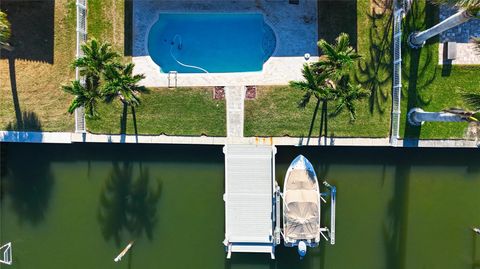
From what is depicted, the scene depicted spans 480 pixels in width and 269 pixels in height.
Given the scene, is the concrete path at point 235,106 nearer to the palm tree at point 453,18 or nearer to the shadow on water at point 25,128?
the palm tree at point 453,18

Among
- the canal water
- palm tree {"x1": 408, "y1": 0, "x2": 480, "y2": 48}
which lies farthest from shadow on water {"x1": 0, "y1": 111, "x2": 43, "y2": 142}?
palm tree {"x1": 408, "y1": 0, "x2": 480, "y2": 48}

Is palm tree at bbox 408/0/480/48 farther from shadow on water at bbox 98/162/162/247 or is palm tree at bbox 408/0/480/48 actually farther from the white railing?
shadow on water at bbox 98/162/162/247

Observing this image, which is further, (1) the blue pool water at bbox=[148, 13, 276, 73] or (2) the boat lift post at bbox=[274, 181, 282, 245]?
(1) the blue pool water at bbox=[148, 13, 276, 73]

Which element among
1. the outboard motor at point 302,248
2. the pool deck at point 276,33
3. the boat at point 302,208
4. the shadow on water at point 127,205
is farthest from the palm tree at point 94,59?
the outboard motor at point 302,248

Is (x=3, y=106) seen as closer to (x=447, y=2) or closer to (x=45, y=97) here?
(x=45, y=97)

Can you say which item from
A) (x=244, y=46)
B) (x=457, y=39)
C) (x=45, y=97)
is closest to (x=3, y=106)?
(x=45, y=97)
